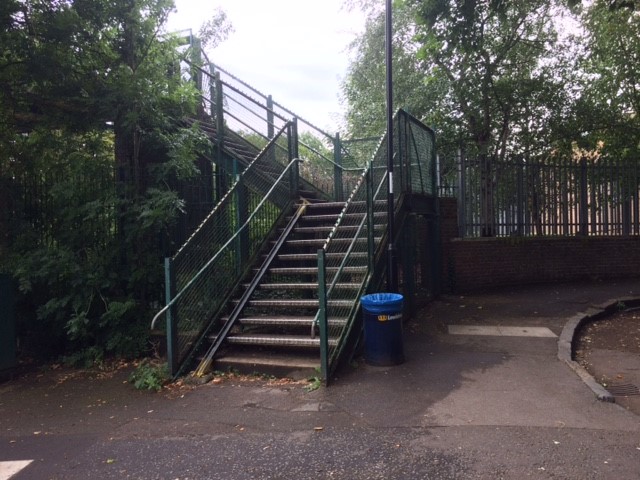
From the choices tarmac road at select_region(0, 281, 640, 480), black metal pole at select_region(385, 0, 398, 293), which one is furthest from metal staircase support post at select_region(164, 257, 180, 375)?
black metal pole at select_region(385, 0, 398, 293)

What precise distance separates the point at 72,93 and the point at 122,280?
2.92m

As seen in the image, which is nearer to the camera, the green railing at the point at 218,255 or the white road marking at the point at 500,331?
the green railing at the point at 218,255

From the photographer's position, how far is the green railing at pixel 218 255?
6743 mm

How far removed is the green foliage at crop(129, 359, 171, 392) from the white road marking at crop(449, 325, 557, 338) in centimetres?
434

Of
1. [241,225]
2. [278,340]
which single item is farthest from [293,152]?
[278,340]

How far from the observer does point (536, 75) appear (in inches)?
583

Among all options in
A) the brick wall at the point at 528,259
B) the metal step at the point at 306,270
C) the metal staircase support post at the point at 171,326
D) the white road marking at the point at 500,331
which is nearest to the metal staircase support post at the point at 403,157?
the metal step at the point at 306,270

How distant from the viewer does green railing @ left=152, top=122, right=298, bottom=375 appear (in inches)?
265

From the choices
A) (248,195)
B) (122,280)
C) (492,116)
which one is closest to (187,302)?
(122,280)

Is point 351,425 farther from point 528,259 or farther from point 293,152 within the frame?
point 528,259

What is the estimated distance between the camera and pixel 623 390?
230 inches

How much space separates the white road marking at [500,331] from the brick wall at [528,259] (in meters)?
3.29

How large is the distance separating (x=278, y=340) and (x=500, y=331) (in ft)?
12.3

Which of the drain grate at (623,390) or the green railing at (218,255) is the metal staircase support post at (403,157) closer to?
the green railing at (218,255)
